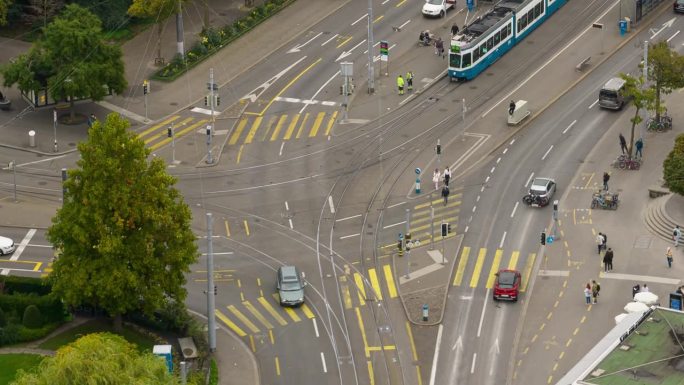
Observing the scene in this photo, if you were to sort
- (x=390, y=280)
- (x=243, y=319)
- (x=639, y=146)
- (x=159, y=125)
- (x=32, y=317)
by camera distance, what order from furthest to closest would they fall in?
(x=159, y=125) < (x=639, y=146) < (x=390, y=280) < (x=243, y=319) < (x=32, y=317)

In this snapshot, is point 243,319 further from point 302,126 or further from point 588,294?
point 302,126

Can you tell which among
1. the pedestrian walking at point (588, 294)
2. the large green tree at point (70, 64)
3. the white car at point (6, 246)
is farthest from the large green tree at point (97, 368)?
the large green tree at point (70, 64)

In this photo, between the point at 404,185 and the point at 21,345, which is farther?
the point at 404,185

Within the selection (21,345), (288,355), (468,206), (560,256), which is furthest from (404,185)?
(21,345)

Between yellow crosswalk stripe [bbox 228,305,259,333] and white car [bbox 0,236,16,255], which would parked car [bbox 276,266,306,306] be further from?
white car [bbox 0,236,16,255]

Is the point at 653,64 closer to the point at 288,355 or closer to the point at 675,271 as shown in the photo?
the point at 675,271

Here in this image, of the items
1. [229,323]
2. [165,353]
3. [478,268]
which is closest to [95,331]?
[165,353]

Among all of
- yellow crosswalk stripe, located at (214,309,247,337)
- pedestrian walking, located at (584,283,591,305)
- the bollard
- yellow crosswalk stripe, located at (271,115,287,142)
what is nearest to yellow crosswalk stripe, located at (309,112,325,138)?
yellow crosswalk stripe, located at (271,115,287,142)
